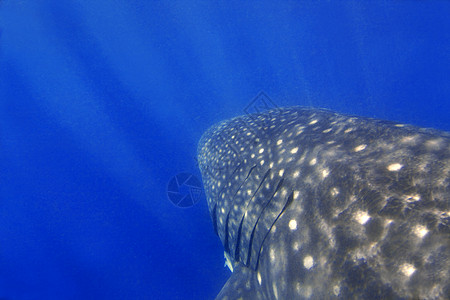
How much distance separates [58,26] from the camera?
1106 inches

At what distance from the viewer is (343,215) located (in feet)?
5.71

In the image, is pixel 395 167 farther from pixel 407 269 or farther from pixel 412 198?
pixel 407 269

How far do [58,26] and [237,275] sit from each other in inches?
1383

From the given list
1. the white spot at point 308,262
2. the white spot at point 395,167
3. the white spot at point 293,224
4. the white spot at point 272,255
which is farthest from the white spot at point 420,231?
the white spot at point 272,255

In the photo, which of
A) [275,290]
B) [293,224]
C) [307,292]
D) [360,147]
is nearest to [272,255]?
[275,290]

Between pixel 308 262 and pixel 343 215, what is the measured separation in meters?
0.43

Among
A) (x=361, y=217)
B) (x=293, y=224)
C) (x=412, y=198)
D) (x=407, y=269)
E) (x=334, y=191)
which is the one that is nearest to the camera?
(x=407, y=269)

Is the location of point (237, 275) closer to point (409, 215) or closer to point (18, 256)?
point (409, 215)

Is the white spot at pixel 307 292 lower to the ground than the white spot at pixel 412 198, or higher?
lower

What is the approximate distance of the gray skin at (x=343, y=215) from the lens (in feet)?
4.45

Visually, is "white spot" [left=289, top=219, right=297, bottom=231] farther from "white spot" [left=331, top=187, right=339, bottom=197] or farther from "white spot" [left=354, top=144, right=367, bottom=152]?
"white spot" [left=354, top=144, right=367, bottom=152]

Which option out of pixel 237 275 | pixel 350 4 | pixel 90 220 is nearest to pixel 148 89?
pixel 90 220

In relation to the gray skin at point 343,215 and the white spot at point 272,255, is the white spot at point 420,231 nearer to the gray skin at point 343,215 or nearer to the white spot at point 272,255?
the gray skin at point 343,215

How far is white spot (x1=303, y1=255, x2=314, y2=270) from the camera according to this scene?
1789 millimetres
